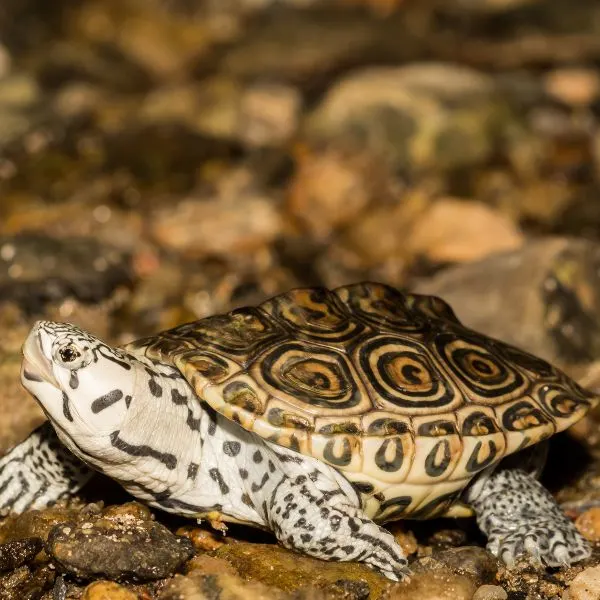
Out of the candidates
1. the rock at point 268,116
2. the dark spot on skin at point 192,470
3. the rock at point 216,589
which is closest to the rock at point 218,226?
the rock at point 268,116

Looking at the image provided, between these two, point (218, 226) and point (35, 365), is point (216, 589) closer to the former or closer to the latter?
point (35, 365)

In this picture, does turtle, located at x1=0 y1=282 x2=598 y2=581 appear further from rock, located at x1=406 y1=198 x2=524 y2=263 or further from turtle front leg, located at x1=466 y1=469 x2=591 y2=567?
rock, located at x1=406 y1=198 x2=524 y2=263

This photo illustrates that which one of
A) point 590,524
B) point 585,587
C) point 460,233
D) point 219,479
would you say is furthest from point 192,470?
point 460,233

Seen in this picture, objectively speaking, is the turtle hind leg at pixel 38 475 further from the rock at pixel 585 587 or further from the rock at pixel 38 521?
the rock at pixel 585 587

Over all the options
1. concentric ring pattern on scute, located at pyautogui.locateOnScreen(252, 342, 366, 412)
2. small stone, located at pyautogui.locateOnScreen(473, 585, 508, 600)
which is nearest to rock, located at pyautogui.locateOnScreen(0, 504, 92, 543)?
concentric ring pattern on scute, located at pyautogui.locateOnScreen(252, 342, 366, 412)

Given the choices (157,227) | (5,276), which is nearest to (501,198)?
(157,227)

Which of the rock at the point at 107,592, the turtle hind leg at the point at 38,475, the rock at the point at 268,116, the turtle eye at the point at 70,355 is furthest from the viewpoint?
the rock at the point at 268,116
